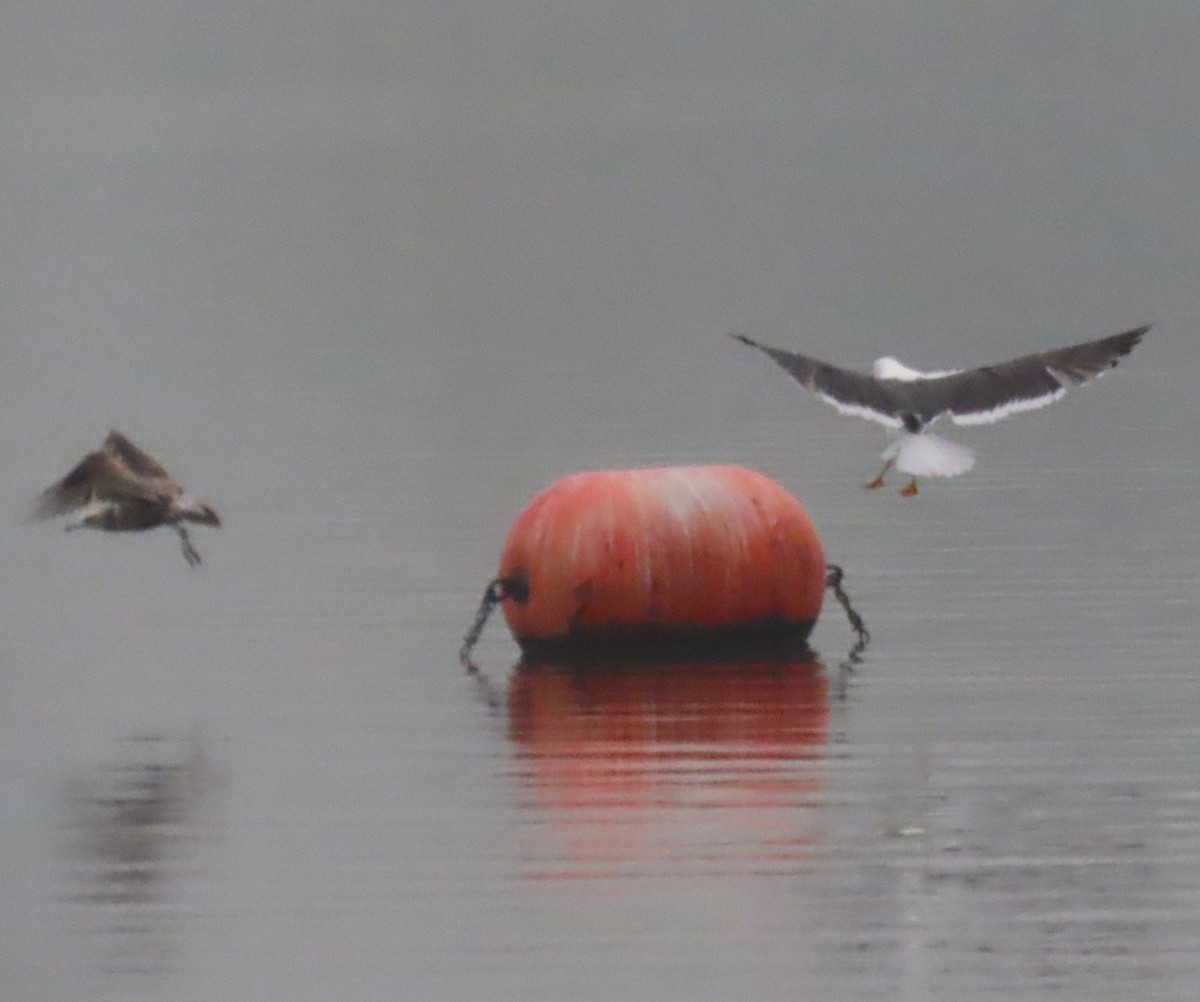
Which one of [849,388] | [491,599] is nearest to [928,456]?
[849,388]

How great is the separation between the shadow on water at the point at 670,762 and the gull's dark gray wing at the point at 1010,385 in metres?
2.06

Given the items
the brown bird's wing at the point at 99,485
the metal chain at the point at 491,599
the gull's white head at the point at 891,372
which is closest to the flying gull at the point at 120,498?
the brown bird's wing at the point at 99,485

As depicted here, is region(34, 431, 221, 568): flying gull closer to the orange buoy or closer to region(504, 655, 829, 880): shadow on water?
the orange buoy

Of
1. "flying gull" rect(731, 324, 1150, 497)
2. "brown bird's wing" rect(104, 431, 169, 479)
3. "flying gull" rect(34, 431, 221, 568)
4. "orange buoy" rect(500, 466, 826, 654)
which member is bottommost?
"orange buoy" rect(500, 466, 826, 654)

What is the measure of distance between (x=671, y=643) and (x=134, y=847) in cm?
579

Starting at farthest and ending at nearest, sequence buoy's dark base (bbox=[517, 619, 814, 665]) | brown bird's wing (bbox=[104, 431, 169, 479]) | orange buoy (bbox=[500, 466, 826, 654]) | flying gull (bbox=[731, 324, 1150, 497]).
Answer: brown bird's wing (bbox=[104, 431, 169, 479])
buoy's dark base (bbox=[517, 619, 814, 665])
orange buoy (bbox=[500, 466, 826, 654])
flying gull (bbox=[731, 324, 1150, 497])

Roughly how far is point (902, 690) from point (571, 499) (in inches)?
95.9

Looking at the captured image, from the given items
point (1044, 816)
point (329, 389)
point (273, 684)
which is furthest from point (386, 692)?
point (329, 389)

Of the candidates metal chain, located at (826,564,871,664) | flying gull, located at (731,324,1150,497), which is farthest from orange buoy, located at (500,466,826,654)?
flying gull, located at (731,324,1150,497)

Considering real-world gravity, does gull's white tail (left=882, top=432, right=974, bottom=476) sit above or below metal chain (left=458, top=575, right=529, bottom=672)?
above

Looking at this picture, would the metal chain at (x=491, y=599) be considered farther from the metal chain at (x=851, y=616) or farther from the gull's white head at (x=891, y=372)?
the gull's white head at (x=891, y=372)

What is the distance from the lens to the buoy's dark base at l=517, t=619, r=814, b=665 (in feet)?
88.9

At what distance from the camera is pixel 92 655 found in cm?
3047

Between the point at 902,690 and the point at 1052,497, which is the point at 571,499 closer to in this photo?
the point at 902,690
